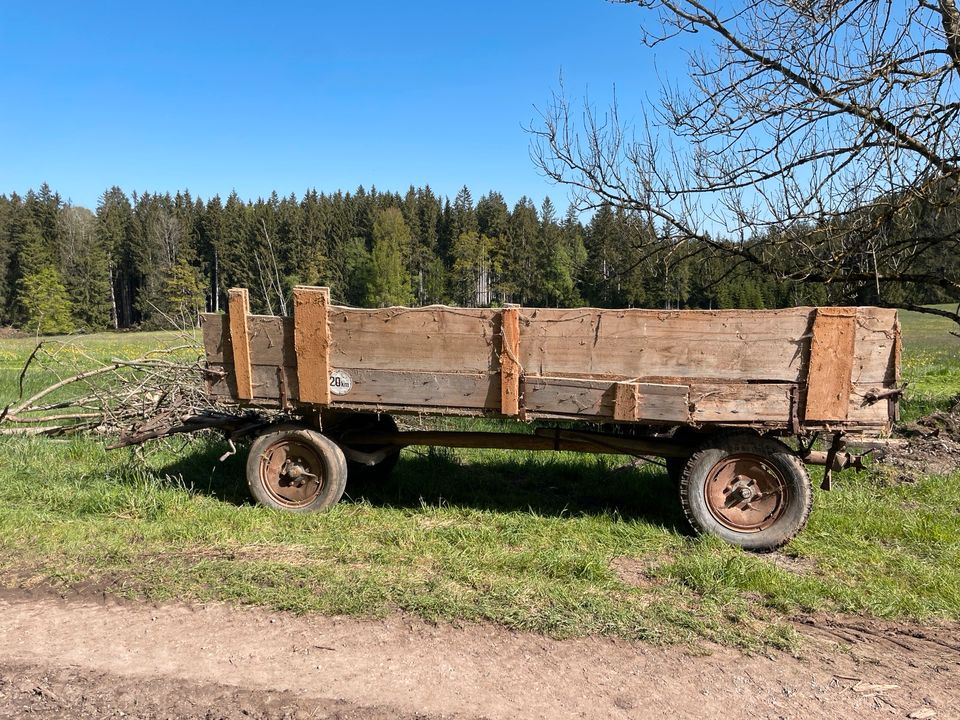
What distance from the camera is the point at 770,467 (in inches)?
178

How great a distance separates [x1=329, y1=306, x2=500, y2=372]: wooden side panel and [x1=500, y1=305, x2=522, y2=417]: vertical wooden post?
0.07 m

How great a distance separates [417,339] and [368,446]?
1.45 m

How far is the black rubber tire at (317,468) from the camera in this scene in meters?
5.14

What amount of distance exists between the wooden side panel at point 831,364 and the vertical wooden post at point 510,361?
1991 millimetres

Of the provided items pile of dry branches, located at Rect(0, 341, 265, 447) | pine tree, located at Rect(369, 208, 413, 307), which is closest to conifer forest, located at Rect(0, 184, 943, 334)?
pine tree, located at Rect(369, 208, 413, 307)

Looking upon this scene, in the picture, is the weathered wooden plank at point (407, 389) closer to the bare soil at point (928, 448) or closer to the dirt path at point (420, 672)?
the dirt path at point (420, 672)

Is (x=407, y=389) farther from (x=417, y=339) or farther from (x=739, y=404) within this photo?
(x=739, y=404)

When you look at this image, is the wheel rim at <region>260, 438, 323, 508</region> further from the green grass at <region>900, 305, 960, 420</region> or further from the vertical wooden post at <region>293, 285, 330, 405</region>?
the green grass at <region>900, 305, 960, 420</region>

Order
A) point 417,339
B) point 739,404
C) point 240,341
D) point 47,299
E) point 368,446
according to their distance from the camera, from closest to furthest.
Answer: point 739,404 → point 417,339 → point 240,341 → point 368,446 → point 47,299

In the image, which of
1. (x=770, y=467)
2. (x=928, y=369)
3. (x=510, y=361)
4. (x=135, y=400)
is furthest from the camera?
(x=928, y=369)

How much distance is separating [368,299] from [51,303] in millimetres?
26525

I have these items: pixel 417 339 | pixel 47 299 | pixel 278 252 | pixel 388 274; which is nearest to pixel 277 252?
pixel 278 252

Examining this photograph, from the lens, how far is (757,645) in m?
3.24

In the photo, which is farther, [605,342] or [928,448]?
[928,448]
